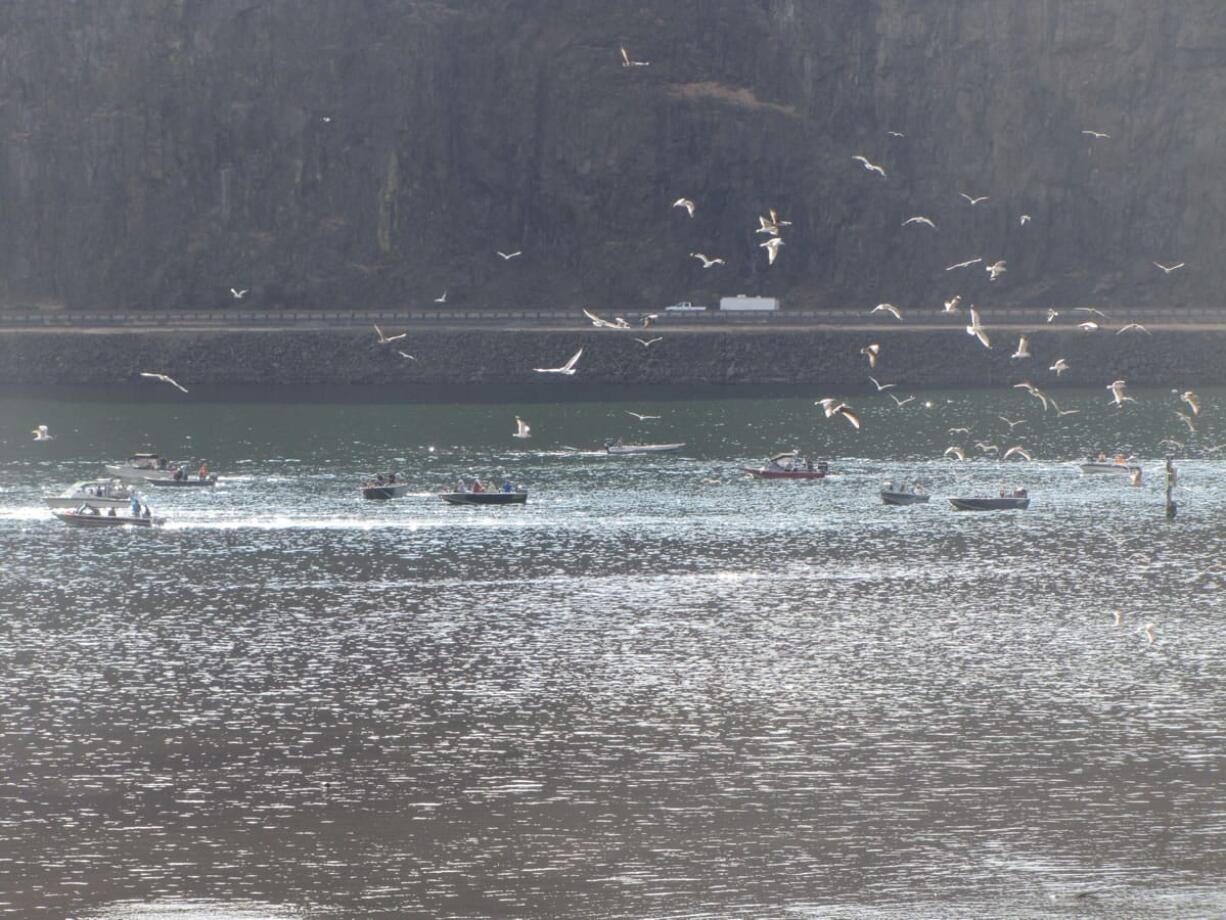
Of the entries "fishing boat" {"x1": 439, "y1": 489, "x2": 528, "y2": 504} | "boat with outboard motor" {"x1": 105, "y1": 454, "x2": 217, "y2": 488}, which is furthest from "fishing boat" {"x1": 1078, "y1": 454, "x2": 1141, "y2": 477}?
"boat with outboard motor" {"x1": 105, "y1": 454, "x2": 217, "y2": 488}

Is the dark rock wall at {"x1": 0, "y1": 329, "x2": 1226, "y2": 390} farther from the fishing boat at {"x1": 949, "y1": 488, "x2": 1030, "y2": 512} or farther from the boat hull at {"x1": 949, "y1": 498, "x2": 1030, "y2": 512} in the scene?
the boat hull at {"x1": 949, "y1": 498, "x2": 1030, "y2": 512}

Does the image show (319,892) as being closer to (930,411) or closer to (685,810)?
(685,810)

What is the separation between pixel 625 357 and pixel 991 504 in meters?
70.4

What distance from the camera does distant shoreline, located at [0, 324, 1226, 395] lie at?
160 metres

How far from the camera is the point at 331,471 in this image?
357ft

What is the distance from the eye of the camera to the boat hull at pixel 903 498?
314ft

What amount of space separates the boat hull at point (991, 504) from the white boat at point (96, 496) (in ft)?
126

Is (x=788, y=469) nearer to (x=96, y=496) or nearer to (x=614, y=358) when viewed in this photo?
(x=96, y=496)

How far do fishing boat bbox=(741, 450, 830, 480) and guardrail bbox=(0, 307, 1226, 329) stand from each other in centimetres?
6181

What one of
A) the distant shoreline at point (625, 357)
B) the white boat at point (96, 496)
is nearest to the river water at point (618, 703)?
the white boat at point (96, 496)

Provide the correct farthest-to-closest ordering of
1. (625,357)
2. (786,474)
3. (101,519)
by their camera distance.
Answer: (625,357)
(786,474)
(101,519)

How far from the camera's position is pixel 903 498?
314 feet

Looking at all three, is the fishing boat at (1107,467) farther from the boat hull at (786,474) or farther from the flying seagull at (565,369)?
the flying seagull at (565,369)

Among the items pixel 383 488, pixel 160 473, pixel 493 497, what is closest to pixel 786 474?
pixel 493 497
